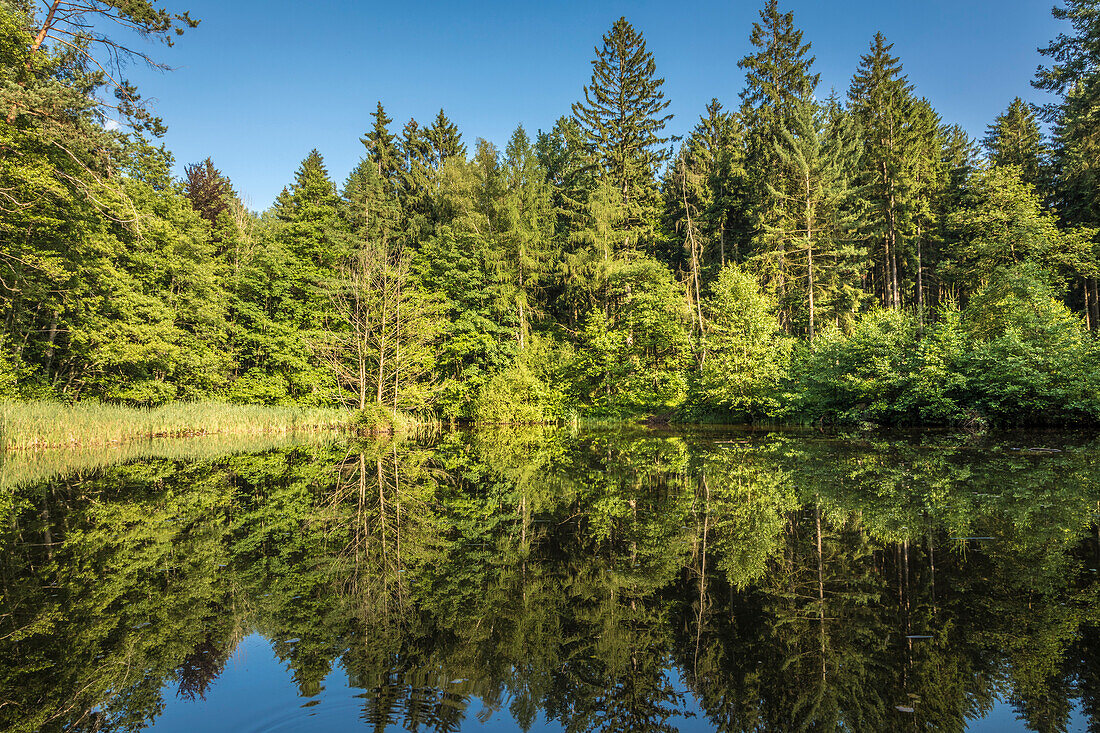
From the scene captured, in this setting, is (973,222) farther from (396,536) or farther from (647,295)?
(396,536)

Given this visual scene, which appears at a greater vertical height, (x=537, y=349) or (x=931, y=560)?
(x=537, y=349)

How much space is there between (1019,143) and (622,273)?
32.9 meters

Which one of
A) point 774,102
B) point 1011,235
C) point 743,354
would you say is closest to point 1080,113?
point 1011,235

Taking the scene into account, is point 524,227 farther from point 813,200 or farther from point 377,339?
point 813,200

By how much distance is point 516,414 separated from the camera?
29656 mm

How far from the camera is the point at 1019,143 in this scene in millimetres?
38281

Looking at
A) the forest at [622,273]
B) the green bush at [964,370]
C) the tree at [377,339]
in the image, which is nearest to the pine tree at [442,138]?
the forest at [622,273]

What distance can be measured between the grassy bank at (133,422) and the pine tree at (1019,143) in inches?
1683

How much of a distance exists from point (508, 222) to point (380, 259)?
831cm

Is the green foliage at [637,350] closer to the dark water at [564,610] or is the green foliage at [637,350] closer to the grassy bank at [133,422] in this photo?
the grassy bank at [133,422]

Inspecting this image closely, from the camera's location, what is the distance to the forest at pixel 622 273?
1930 centimetres

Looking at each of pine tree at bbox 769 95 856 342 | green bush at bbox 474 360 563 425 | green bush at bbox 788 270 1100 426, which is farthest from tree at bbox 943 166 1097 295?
green bush at bbox 474 360 563 425

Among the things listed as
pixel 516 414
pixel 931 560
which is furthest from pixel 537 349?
pixel 931 560

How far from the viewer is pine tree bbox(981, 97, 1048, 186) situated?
34.7 metres
